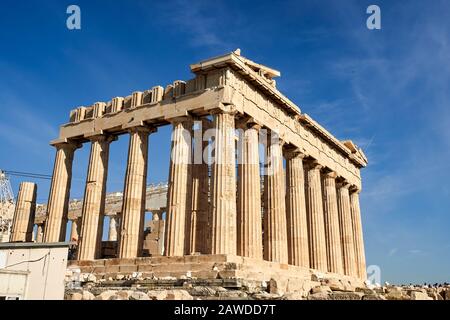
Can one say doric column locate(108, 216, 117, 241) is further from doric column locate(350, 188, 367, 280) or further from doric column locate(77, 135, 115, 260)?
doric column locate(350, 188, 367, 280)

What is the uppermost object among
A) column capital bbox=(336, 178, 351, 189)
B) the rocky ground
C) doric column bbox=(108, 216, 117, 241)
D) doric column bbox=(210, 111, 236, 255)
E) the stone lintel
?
column capital bbox=(336, 178, 351, 189)

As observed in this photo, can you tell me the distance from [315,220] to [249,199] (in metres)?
9.14

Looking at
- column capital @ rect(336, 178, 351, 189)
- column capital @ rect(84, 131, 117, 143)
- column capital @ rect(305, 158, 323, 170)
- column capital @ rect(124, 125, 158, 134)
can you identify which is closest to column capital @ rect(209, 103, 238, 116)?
column capital @ rect(124, 125, 158, 134)

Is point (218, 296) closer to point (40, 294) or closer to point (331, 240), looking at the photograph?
point (40, 294)

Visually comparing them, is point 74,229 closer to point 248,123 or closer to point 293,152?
point 293,152

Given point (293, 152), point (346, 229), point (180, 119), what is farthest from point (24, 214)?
point (346, 229)

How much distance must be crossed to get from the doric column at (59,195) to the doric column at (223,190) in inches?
464

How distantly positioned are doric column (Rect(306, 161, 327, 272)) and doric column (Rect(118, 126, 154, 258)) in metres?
11.8

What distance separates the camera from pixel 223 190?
2208cm

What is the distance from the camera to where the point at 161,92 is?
2641cm

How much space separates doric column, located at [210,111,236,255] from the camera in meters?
21.4

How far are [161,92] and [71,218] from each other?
25150mm
